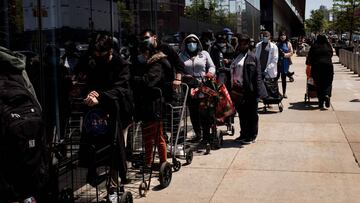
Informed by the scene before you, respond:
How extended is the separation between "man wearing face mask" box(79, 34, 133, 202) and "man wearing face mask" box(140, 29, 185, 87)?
106 cm

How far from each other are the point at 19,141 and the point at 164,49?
3.83 metres

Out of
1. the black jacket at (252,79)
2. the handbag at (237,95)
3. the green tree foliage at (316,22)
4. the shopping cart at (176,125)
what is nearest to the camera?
the shopping cart at (176,125)

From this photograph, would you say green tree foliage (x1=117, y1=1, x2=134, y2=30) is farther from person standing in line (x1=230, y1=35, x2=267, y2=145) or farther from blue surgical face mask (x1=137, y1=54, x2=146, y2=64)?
blue surgical face mask (x1=137, y1=54, x2=146, y2=64)

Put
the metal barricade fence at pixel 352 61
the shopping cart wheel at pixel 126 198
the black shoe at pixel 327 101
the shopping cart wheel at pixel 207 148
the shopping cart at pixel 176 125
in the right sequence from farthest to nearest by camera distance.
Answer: the metal barricade fence at pixel 352 61, the black shoe at pixel 327 101, the shopping cart wheel at pixel 207 148, the shopping cart at pixel 176 125, the shopping cart wheel at pixel 126 198

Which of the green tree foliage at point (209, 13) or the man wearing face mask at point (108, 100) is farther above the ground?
the green tree foliage at point (209, 13)

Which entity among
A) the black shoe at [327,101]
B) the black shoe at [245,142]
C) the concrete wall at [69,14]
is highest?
the concrete wall at [69,14]

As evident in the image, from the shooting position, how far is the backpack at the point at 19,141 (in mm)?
3117

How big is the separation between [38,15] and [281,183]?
11.3 ft

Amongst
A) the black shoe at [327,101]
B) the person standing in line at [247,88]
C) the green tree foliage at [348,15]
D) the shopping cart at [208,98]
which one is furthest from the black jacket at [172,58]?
the green tree foliage at [348,15]

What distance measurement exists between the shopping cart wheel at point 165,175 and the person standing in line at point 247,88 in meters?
2.64

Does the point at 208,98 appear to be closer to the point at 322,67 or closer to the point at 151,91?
the point at 151,91

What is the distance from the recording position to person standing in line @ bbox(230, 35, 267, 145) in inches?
328

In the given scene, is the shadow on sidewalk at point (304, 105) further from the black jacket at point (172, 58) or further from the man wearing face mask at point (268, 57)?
the black jacket at point (172, 58)

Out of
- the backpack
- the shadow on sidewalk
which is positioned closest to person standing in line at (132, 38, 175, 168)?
the backpack
